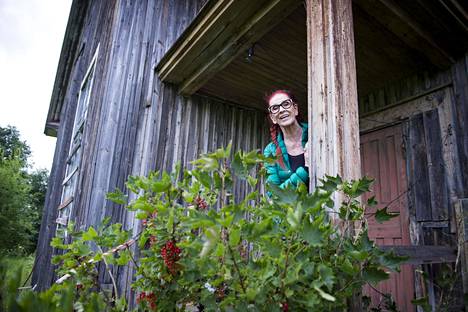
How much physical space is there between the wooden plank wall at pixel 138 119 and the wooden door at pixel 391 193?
1.62m

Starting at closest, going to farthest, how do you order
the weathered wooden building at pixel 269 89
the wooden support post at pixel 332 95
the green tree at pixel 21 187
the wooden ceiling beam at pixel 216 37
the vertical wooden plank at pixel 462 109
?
the wooden support post at pixel 332 95 < the wooden ceiling beam at pixel 216 37 < the weathered wooden building at pixel 269 89 < the vertical wooden plank at pixel 462 109 < the green tree at pixel 21 187

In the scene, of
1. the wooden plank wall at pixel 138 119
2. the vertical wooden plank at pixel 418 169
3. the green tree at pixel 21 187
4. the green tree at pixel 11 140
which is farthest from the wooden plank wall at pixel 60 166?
the green tree at pixel 11 140

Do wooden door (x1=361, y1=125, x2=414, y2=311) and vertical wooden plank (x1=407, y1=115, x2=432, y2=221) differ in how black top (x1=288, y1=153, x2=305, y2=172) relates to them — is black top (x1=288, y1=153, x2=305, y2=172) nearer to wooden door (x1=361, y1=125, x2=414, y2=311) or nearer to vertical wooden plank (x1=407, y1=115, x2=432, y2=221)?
wooden door (x1=361, y1=125, x2=414, y2=311)

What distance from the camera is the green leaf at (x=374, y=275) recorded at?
0.81 metres

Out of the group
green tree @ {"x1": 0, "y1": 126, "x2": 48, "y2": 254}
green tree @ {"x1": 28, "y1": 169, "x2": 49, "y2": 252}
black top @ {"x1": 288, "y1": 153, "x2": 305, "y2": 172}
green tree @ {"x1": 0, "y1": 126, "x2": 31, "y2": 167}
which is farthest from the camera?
green tree @ {"x1": 0, "y1": 126, "x2": 31, "y2": 167}

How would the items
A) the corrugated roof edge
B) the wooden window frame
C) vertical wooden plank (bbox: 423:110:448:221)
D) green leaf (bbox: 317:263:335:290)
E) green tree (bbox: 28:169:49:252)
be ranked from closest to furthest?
green leaf (bbox: 317:263:335:290) → vertical wooden plank (bbox: 423:110:448:221) → the wooden window frame → the corrugated roof edge → green tree (bbox: 28:169:49:252)

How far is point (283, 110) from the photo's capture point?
2084mm

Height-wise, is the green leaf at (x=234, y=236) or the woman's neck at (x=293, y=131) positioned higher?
the woman's neck at (x=293, y=131)

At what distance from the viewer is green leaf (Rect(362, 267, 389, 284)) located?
0.81m

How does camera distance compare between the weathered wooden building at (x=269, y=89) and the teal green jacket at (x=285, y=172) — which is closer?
the teal green jacket at (x=285, y=172)

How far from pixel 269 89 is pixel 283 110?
2.00 metres

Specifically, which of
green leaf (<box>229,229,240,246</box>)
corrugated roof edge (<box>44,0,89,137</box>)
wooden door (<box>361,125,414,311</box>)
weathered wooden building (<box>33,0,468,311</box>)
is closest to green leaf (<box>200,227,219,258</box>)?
green leaf (<box>229,229,240,246</box>)

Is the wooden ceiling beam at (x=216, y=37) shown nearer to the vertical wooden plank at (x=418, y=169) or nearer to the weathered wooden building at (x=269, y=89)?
the weathered wooden building at (x=269, y=89)

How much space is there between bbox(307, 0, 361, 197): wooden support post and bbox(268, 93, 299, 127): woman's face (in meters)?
0.47
